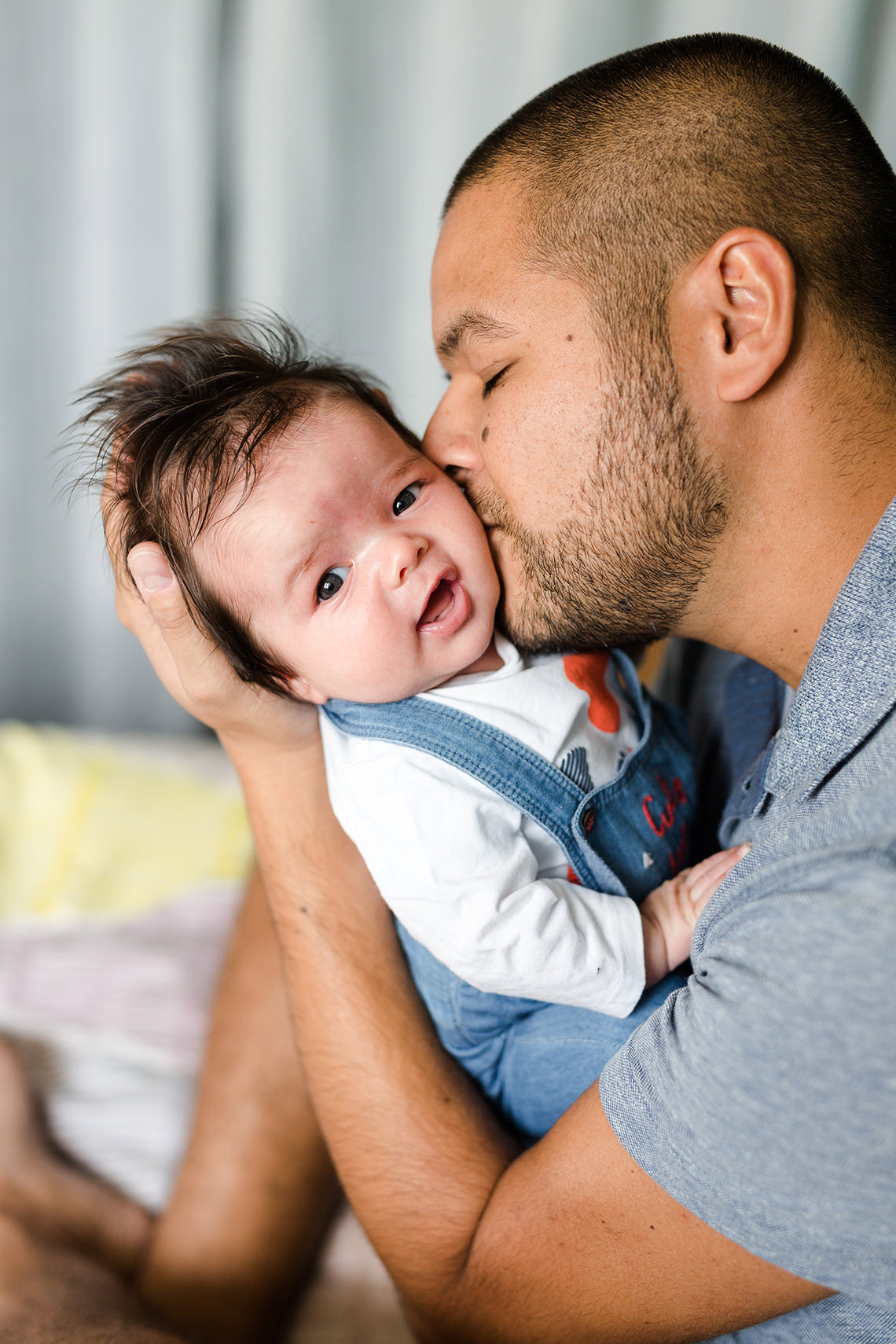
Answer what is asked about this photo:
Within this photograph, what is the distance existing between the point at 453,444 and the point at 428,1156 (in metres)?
0.77

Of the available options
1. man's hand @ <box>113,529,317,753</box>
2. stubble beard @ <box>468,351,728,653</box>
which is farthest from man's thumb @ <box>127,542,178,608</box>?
stubble beard @ <box>468,351,728,653</box>

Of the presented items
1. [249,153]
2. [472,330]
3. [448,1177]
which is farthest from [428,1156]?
[249,153]

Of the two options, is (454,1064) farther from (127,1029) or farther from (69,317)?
(69,317)

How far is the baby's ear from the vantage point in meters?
1.12

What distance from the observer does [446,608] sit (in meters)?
1.10

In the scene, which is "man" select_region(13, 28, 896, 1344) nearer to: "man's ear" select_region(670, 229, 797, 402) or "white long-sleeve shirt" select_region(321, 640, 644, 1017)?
"man's ear" select_region(670, 229, 797, 402)

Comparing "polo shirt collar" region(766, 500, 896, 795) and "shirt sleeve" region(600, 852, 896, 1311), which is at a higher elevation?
"polo shirt collar" region(766, 500, 896, 795)

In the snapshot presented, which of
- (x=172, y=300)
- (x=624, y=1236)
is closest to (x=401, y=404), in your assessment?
(x=172, y=300)

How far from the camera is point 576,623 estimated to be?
3.82 ft

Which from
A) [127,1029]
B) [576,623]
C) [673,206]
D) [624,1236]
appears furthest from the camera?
[127,1029]

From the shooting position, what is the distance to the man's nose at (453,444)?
117 cm

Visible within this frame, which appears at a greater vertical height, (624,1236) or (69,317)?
(69,317)

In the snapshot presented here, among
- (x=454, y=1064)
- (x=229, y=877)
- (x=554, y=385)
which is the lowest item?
(x=229, y=877)

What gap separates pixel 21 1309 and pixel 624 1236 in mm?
705
